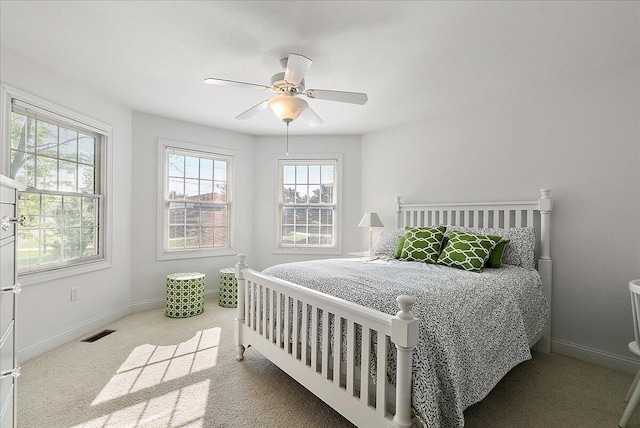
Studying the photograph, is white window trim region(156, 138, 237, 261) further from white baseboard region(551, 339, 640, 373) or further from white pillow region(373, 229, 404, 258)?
white baseboard region(551, 339, 640, 373)

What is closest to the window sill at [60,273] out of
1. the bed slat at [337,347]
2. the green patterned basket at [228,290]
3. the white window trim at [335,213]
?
the green patterned basket at [228,290]

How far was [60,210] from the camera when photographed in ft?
9.71

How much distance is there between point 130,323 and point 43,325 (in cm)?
82

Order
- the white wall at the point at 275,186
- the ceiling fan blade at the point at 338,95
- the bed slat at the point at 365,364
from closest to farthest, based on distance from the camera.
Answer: the bed slat at the point at 365,364 → the ceiling fan blade at the point at 338,95 → the white wall at the point at 275,186

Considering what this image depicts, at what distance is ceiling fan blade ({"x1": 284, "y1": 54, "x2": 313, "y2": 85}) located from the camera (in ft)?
6.54

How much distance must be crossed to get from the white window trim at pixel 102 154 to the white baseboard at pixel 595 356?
14.7 feet

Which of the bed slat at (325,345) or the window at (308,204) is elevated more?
the window at (308,204)

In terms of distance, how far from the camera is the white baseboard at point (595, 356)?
2477 millimetres

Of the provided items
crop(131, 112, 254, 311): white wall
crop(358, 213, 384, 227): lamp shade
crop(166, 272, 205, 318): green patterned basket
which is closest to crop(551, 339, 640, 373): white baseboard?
crop(358, 213, 384, 227): lamp shade

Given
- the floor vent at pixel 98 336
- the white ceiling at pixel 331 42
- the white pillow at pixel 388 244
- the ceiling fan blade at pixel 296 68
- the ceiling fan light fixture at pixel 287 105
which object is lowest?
the floor vent at pixel 98 336

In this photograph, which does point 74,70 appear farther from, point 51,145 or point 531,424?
point 531,424

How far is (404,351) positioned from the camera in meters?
1.34

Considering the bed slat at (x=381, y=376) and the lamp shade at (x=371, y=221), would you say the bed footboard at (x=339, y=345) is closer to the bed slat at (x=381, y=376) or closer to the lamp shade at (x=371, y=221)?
the bed slat at (x=381, y=376)

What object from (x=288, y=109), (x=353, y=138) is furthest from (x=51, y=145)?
(x=353, y=138)
